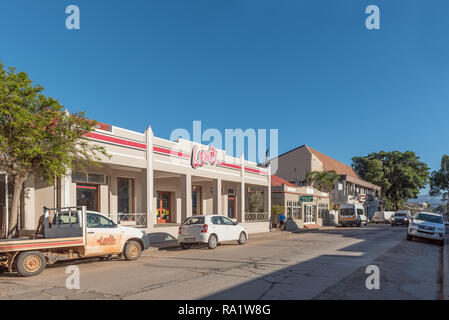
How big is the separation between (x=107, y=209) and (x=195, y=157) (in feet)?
18.6

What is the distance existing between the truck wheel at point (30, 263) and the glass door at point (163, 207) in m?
14.8

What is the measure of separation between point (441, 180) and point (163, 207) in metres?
66.5

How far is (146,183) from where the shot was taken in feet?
65.1

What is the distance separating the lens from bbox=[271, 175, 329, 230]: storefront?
37062 mm

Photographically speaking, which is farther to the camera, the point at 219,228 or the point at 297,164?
the point at 297,164

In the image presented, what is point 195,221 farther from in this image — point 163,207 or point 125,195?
point 163,207

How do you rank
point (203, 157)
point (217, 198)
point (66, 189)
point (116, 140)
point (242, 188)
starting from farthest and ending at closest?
point (242, 188)
point (217, 198)
point (203, 157)
point (116, 140)
point (66, 189)

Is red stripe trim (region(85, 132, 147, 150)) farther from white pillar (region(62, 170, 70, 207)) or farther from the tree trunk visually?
the tree trunk

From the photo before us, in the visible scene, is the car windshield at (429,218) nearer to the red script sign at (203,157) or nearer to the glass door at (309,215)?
the red script sign at (203,157)

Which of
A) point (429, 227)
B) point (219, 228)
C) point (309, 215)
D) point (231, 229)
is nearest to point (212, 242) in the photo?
point (219, 228)

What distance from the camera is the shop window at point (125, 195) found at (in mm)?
21906

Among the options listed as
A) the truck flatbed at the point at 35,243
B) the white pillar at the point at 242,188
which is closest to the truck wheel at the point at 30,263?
the truck flatbed at the point at 35,243
